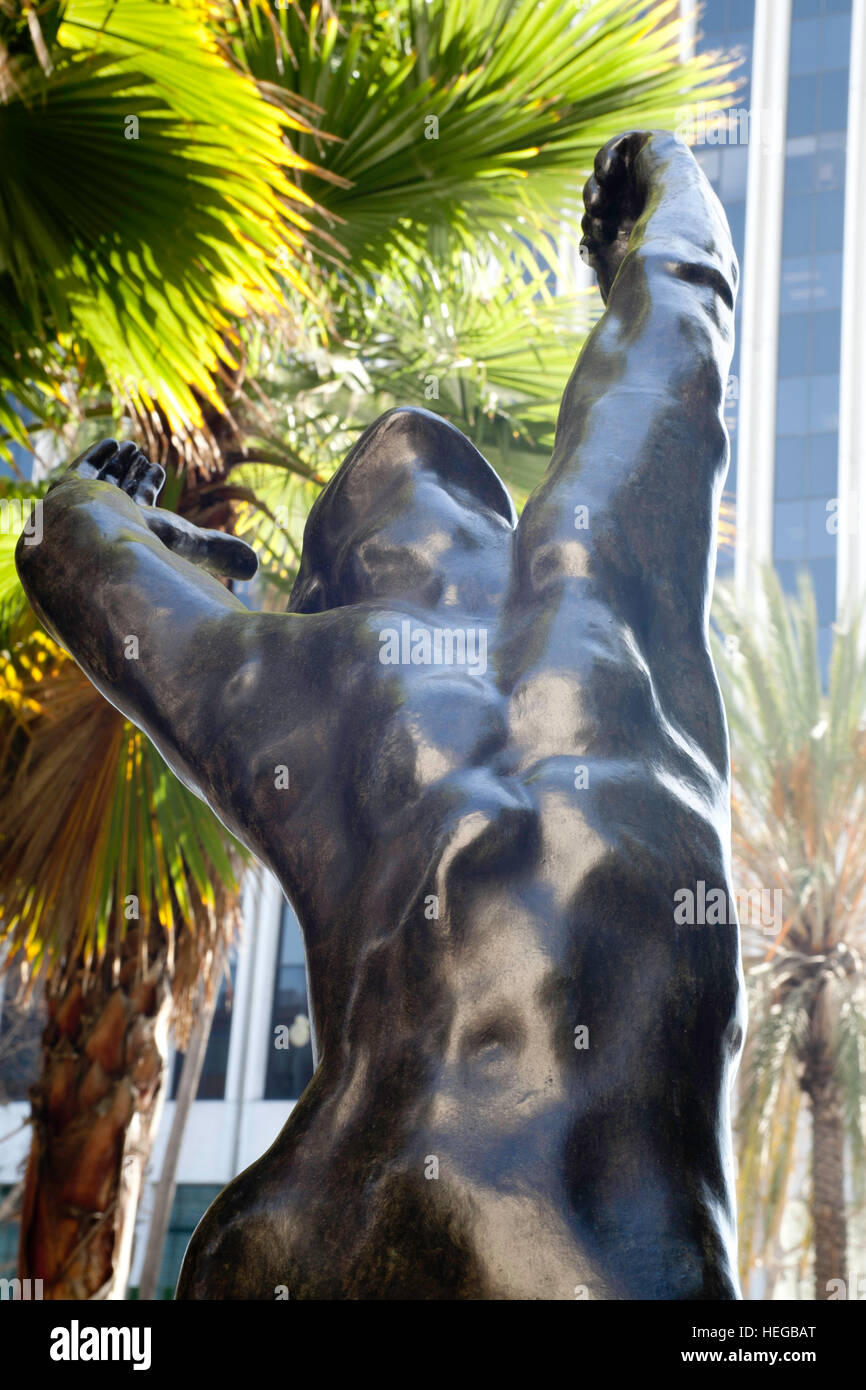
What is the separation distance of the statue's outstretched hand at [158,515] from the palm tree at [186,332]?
7.74 ft

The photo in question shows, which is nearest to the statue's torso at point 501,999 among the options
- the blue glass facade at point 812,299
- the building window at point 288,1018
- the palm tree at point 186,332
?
the palm tree at point 186,332

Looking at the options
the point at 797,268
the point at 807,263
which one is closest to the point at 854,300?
the point at 807,263

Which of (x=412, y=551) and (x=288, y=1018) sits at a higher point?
(x=288, y=1018)

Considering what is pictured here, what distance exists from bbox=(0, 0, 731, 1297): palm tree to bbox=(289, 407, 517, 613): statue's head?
102 inches

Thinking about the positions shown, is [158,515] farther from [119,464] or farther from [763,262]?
→ [763,262]

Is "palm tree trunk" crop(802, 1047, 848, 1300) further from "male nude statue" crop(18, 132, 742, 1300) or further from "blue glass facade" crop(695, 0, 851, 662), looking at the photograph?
"blue glass facade" crop(695, 0, 851, 662)

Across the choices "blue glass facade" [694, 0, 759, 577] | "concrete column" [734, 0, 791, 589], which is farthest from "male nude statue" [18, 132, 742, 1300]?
"blue glass facade" [694, 0, 759, 577]

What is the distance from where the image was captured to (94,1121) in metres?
5.62

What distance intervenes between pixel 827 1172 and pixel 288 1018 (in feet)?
54.4

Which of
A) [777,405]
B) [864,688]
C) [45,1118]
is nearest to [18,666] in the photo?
[45,1118]

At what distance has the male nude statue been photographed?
1.48 meters

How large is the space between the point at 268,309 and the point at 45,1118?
3.11 metres

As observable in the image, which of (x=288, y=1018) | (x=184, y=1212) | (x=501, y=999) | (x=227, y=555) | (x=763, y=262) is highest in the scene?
(x=763, y=262)

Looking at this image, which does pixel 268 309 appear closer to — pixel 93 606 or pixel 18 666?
pixel 18 666
